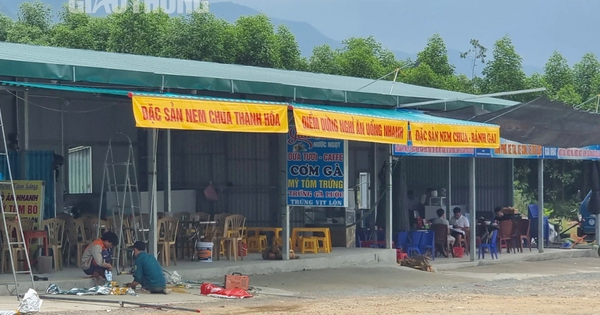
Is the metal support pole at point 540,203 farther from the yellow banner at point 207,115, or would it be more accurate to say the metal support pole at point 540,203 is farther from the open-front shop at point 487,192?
the yellow banner at point 207,115

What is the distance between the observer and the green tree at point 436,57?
133 ft

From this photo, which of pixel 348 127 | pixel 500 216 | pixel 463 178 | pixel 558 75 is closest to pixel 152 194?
pixel 348 127

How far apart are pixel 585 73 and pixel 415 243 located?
71.3ft

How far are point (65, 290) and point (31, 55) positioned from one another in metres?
3.79

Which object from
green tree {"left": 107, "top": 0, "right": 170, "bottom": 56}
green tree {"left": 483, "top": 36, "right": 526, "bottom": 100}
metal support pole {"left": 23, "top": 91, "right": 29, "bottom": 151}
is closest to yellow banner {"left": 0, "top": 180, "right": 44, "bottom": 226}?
metal support pole {"left": 23, "top": 91, "right": 29, "bottom": 151}

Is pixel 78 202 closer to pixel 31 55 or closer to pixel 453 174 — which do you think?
pixel 31 55

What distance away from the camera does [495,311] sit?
1350cm

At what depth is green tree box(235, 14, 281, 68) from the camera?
38031 mm

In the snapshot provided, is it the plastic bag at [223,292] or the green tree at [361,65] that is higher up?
the green tree at [361,65]

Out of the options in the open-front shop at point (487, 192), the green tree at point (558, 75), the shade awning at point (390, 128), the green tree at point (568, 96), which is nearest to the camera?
the shade awning at point (390, 128)

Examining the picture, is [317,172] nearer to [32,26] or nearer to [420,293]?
[420,293]

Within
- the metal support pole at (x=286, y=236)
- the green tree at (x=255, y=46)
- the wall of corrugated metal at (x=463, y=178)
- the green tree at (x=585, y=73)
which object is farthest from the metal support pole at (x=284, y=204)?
the green tree at (x=585, y=73)

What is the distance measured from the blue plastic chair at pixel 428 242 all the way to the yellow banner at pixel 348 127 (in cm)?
520

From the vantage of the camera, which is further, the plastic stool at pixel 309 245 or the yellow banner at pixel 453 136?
the plastic stool at pixel 309 245
